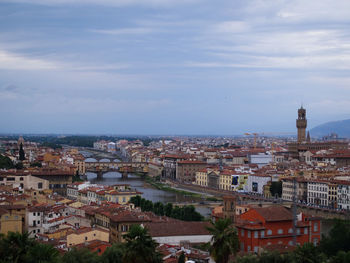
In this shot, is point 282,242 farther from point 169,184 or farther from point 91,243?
point 169,184

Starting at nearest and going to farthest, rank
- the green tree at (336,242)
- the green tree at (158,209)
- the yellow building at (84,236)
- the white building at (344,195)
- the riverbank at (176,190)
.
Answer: the green tree at (336,242) → the yellow building at (84,236) → the green tree at (158,209) → the white building at (344,195) → the riverbank at (176,190)

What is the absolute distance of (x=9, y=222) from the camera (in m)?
24.4

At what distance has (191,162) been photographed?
2753 inches

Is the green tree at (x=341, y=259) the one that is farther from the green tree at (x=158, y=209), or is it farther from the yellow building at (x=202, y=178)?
the yellow building at (x=202, y=178)

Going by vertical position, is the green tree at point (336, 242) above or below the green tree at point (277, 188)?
above

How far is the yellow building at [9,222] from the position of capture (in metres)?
24.1

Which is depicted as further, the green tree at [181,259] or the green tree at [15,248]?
the green tree at [181,259]

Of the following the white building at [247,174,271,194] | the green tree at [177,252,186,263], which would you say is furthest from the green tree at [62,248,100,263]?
the white building at [247,174,271,194]

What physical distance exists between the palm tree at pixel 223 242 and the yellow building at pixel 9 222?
11635 millimetres

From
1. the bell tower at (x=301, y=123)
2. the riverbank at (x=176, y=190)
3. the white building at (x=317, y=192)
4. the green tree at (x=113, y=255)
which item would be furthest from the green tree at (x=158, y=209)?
the bell tower at (x=301, y=123)

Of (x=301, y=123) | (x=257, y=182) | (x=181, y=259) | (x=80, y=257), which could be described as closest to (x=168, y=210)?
(x=181, y=259)

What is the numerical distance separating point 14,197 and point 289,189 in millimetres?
24071

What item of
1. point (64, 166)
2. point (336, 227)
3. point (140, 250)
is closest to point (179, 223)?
point (336, 227)

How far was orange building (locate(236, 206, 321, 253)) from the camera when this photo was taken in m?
20.4
